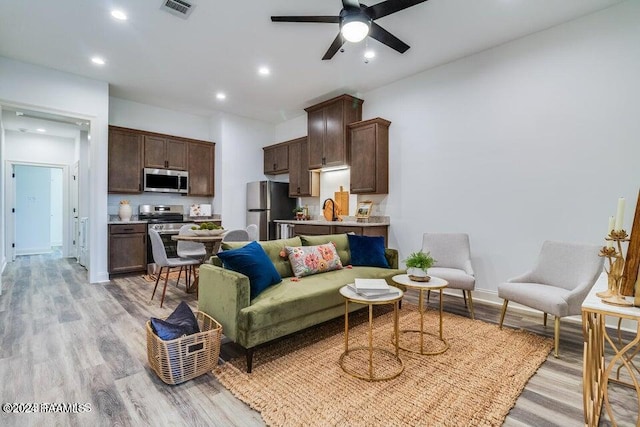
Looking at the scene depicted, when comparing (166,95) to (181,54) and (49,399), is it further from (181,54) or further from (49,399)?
(49,399)

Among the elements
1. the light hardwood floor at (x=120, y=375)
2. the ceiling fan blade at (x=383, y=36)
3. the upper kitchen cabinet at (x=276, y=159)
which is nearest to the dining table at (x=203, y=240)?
the light hardwood floor at (x=120, y=375)

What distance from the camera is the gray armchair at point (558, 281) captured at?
242cm

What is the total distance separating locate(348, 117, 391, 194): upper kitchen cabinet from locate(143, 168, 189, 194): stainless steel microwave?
132 inches

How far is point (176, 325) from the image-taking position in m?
2.17

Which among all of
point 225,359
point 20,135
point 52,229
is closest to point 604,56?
point 225,359

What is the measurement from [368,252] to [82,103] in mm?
4730

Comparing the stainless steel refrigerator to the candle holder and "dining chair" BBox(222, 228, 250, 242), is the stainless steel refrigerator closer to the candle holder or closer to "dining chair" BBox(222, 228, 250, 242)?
"dining chair" BBox(222, 228, 250, 242)

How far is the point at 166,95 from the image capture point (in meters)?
5.27

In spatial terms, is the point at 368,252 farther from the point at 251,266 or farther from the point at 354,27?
the point at 354,27

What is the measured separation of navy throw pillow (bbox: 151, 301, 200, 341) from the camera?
2.03m

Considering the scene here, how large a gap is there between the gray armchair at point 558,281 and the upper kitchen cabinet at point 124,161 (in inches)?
226

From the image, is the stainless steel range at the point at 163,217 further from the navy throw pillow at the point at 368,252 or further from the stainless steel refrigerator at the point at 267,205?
the navy throw pillow at the point at 368,252

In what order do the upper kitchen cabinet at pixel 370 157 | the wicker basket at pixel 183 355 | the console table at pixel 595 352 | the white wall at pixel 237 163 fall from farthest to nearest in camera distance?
the white wall at pixel 237 163, the upper kitchen cabinet at pixel 370 157, the wicker basket at pixel 183 355, the console table at pixel 595 352

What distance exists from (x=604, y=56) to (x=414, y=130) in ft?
6.82
